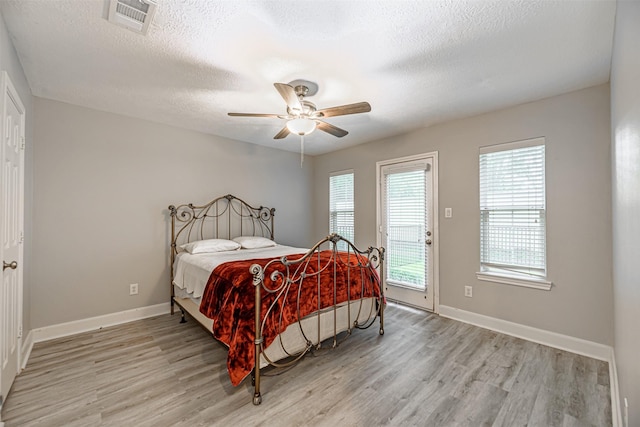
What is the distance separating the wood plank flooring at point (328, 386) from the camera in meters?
1.79

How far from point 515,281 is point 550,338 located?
59cm

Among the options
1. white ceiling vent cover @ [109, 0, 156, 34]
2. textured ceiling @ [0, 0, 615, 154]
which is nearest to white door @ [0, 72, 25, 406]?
textured ceiling @ [0, 0, 615, 154]

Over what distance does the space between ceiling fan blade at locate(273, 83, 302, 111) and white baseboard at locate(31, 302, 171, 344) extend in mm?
3037

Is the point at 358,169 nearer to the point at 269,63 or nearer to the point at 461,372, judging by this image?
the point at 269,63

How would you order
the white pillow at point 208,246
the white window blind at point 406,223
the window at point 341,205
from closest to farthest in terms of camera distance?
the white pillow at point 208,246 → the white window blind at point 406,223 → the window at point 341,205

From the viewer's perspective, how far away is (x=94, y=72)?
2385 mm

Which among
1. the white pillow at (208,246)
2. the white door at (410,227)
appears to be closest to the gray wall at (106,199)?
the white pillow at (208,246)

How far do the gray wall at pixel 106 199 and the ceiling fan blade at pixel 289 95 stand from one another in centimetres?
224

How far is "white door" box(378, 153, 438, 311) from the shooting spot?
371cm

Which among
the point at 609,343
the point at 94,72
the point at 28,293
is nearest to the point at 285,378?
the point at 28,293

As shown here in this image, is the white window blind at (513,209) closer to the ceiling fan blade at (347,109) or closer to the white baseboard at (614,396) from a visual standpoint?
the white baseboard at (614,396)

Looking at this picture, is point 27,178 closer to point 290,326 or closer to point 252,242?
point 252,242

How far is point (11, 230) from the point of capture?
1993 millimetres

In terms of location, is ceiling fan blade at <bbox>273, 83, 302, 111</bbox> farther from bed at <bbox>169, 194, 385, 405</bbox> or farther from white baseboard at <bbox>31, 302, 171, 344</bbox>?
white baseboard at <bbox>31, 302, 171, 344</bbox>
